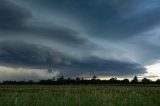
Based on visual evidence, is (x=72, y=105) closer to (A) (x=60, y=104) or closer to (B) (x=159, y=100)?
(A) (x=60, y=104)

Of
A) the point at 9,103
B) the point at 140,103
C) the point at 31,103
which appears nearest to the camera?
the point at 9,103

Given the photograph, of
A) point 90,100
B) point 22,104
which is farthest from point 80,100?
point 22,104

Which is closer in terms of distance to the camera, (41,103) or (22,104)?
(22,104)

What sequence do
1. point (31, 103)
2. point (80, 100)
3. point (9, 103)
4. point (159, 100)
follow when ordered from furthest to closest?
point (159, 100), point (80, 100), point (31, 103), point (9, 103)

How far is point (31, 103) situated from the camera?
11.1m

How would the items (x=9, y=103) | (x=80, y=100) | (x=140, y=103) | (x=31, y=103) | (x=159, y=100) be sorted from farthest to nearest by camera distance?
1. (x=159, y=100)
2. (x=140, y=103)
3. (x=80, y=100)
4. (x=31, y=103)
5. (x=9, y=103)

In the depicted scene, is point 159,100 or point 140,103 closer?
point 140,103

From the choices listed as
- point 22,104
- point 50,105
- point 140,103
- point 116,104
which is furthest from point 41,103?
point 140,103

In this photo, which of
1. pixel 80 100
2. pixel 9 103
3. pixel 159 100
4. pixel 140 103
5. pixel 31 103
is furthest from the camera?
pixel 159 100

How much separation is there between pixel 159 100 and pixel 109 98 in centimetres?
303

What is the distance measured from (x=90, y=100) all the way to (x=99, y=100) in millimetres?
371

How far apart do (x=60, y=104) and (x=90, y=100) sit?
1703 millimetres

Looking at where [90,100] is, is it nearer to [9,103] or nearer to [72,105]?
[72,105]

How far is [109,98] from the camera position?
13781 mm
